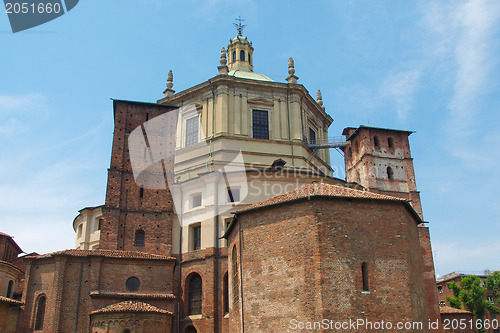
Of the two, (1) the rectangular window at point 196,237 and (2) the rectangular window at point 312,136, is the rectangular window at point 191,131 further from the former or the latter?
(2) the rectangular window at point 312,136

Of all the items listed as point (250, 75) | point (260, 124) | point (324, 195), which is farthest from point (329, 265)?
point (250, 75)

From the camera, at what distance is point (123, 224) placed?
81.9 ft

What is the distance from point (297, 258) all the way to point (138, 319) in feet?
26.7

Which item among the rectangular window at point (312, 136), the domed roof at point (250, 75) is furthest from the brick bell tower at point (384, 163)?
the domed roof at point (250, 75)

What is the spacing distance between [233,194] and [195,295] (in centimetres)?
540

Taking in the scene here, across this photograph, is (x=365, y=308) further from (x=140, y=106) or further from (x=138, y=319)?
(x=140, y=106)

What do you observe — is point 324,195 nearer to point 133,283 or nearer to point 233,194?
point 233,194

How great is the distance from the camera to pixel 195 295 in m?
23.9

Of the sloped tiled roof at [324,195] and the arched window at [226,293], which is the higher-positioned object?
the sloped tiled roof at [324,195]

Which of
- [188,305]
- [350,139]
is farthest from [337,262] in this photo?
[350,139]

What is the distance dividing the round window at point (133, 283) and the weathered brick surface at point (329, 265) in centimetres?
704

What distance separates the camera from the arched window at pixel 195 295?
23.6 m

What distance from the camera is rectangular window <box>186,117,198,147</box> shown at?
97.1 ft

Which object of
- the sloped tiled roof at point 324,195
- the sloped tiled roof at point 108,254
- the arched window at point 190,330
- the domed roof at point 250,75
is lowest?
the arched window at point 190,330
